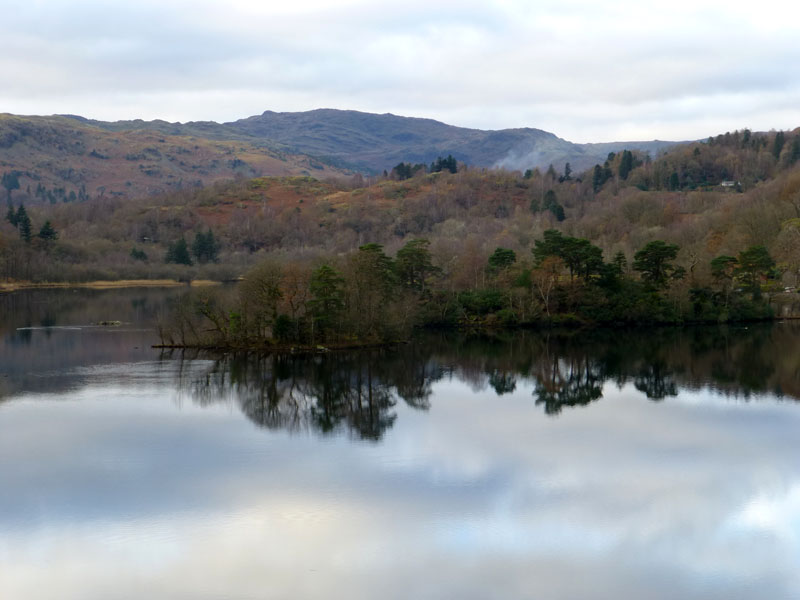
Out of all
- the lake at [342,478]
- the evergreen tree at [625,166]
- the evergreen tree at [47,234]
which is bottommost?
the lake at [342,478]

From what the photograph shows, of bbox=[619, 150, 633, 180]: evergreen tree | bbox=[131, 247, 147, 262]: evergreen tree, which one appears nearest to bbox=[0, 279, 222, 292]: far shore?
bbox=[131, 247, 147, 262]: evergreen tree

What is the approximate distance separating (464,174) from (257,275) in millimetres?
118601

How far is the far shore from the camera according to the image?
97.0 meters

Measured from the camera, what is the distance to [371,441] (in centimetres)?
2670

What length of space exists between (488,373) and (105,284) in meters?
74.1

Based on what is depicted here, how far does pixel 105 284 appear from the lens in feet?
339

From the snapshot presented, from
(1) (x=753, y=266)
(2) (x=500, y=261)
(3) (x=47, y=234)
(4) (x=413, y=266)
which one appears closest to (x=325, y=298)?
(4) (x=413, y=266)

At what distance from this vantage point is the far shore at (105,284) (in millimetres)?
97000

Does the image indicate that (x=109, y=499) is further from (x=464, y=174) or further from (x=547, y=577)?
(x=464, y=174)

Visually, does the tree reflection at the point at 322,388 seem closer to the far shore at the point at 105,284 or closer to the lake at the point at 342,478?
the lake at the point at 342,478

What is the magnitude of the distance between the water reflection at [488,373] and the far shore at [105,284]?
194ft

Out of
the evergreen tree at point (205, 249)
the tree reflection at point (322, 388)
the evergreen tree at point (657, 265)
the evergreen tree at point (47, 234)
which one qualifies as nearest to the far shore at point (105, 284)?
the evergreen tree at point (47, 234)

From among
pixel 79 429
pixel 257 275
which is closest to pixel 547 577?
pixel 79 429

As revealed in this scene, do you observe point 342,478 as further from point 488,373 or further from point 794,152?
point 794,152
